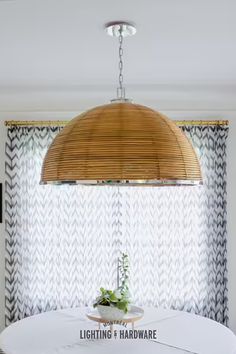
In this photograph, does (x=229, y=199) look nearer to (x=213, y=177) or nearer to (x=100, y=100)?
(x=213, y=177)

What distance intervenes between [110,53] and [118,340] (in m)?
1.82

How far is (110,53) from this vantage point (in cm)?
292

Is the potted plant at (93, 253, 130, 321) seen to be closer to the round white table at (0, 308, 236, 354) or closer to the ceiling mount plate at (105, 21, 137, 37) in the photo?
the round white table at (0, 308, 236, 354)

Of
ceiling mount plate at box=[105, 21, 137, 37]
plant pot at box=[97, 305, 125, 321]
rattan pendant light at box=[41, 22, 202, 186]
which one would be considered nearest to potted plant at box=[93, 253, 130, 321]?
plant pot at box=[97, 305, 125, 321]

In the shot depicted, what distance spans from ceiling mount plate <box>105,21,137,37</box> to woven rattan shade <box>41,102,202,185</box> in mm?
747

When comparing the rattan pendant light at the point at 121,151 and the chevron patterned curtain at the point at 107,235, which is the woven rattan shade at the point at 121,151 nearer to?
the rattan pendant light at the point at 121,151

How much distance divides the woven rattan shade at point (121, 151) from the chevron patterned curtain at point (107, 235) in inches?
84.1

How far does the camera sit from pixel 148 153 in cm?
165

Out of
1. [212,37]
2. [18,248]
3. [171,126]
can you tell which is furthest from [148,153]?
[18,248]

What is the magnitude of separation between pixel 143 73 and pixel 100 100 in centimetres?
74

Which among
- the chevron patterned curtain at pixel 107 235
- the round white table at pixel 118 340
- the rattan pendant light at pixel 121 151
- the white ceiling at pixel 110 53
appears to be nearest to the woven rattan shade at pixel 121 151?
the rattan pendant light at pixel 121 151

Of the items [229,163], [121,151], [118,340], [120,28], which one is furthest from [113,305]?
[229,163]

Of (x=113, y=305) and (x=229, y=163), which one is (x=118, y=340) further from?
(x=229, y=163)

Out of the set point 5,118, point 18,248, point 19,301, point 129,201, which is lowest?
point 19,301
